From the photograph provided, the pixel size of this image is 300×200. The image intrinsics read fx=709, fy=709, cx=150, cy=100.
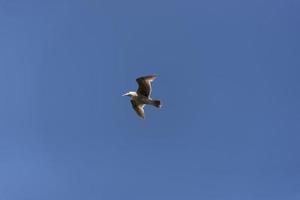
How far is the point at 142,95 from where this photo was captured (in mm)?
63531

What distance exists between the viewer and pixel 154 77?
6253 centimetres

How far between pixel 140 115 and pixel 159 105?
12.3ft

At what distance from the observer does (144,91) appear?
208 feet

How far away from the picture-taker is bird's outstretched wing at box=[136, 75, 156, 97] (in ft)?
205

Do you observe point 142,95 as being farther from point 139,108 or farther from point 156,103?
point 139,108

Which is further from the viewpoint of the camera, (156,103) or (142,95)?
(142,95)

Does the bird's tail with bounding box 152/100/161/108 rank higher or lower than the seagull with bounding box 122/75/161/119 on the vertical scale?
lower

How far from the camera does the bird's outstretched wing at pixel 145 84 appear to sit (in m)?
62.4

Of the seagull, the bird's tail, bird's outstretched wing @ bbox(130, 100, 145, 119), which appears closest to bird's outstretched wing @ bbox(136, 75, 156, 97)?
the seagull

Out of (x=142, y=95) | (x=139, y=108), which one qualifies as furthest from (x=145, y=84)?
(x=139, y=108)

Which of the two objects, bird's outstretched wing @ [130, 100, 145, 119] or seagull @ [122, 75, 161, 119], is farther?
bird's outstretched wing @ [130, 100, 145, 119]

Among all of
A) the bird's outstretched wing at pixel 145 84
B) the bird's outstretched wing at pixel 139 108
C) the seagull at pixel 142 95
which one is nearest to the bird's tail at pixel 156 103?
the seagull at pixel 142 95

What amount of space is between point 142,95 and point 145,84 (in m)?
1.31

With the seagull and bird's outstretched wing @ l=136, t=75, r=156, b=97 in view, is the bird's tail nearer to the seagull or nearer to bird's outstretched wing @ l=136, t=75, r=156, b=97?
the seagull
